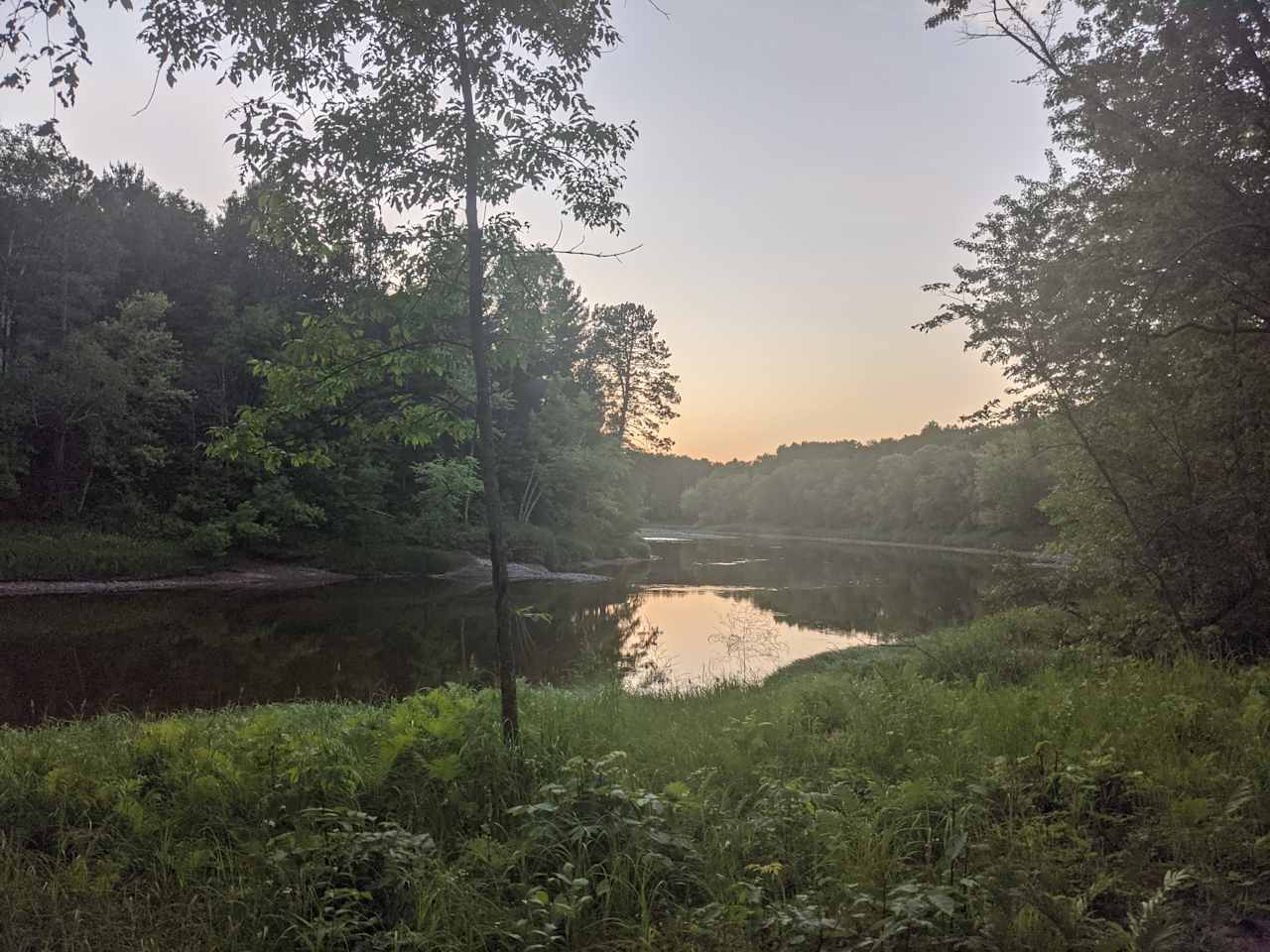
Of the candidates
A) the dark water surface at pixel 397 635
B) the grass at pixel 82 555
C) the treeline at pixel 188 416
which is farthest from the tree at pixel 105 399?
the dark water surface at pixel 397 635

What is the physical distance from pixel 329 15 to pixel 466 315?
2.36 m

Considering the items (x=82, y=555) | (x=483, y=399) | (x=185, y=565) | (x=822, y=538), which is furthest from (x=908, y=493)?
(x=483, y=399)

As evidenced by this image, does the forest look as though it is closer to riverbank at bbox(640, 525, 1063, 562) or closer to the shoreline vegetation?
riverbank at bbox(640, 525, 1063, 562)

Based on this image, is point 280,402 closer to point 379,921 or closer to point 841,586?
point 379,921

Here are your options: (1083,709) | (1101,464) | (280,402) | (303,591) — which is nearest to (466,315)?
(280,402)

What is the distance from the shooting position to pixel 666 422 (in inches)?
2677

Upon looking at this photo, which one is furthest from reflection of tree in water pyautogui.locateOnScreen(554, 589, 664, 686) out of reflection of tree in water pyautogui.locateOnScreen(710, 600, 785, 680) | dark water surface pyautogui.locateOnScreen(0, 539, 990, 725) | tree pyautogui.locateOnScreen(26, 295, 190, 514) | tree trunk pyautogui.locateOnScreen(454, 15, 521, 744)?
tree pyautogui.locateOnScreen(26, 295, 190, 514)

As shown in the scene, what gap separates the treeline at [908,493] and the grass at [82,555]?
33.7 m

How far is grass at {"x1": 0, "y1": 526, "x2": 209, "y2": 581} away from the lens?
29422 millimetres

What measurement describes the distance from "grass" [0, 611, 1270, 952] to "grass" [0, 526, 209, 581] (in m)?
28.9

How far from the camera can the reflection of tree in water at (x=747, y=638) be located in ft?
60.6

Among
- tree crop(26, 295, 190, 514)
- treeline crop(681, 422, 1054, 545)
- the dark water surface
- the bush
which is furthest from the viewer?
treeline crop(681, 422, 1054, 545)

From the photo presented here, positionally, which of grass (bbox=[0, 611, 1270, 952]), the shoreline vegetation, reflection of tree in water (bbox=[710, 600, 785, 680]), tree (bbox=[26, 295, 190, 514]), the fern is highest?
tree (bbox=[26, 295, 190, 514])

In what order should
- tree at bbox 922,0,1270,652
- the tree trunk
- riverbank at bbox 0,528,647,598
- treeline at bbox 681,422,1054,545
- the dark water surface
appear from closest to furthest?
the tree trunk < tree at bbox 922,0,1270,652 < the dark water surface < riverbank at bbox 0,528,647,598 < treeline at bbox 681,422,1054,545
